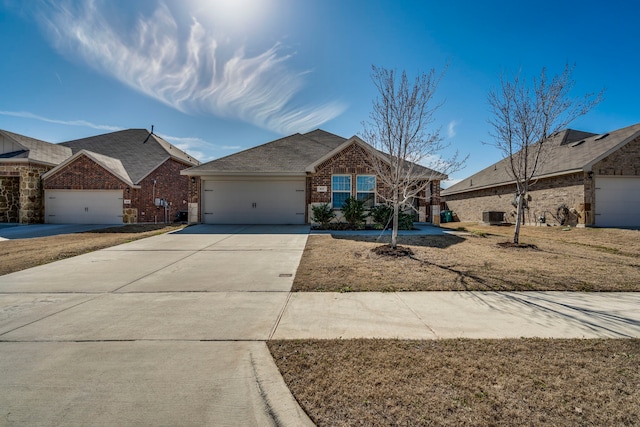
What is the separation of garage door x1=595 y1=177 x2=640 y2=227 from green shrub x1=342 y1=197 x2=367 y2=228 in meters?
11.5

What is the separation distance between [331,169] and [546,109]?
8613 millimetres

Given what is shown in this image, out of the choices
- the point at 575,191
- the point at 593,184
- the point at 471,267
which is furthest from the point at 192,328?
the point at 593,184

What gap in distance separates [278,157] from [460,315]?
44.0ft

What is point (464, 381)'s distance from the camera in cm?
231

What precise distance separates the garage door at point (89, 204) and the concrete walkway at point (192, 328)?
12014 mm

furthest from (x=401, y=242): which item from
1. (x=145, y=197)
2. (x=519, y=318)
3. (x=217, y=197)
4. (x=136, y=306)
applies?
(x=145, y=197)

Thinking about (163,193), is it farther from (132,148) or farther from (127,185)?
(132,148)

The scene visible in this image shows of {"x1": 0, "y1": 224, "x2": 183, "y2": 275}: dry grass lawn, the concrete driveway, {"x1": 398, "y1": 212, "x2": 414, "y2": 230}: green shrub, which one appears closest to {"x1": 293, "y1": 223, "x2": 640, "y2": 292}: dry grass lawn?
the concrete driveway

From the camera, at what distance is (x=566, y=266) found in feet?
21.0

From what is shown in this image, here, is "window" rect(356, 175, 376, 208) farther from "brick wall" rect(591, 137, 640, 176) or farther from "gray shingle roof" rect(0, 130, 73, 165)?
"gray shingle roof" rect(0, 130, 73, 165)

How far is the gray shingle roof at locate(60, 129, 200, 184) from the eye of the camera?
61.5 feet

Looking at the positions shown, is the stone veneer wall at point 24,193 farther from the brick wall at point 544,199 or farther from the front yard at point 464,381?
the brick wall at point 544,199

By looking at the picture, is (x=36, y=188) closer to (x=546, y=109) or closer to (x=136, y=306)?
(x=136, y=306)

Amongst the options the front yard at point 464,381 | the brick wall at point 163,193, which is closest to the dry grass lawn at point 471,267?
the front yard at point 464,381
